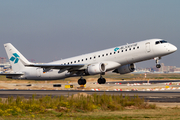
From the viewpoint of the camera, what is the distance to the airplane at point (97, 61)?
130ft

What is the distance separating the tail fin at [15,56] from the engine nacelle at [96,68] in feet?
48.8

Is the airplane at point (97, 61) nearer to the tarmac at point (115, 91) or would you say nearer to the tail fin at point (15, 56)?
the tail fin at point (15, 56)

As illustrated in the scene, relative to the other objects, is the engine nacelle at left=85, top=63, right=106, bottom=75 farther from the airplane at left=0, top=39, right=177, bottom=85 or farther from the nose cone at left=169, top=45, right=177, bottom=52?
the nose cone at left=169, top=45, right=177, bottom=52

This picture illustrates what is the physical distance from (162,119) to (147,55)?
25869mm

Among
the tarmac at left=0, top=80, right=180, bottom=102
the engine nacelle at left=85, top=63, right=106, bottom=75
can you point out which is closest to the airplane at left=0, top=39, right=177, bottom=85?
the engine nacelle at left=85, top=63, right=106, bottom=75

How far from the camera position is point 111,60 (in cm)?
4225

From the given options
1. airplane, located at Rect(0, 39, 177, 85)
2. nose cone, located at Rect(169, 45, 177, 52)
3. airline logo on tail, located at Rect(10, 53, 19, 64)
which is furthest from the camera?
airline logo on tail, located at Rect(10, 53, 19, 64)

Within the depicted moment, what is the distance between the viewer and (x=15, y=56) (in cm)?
5250

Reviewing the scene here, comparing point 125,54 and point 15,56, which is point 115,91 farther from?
point 15,56

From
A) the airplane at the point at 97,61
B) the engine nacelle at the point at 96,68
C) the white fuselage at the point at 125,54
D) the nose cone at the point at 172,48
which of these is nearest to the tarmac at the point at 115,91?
the engine nacelle at the point at 96,68

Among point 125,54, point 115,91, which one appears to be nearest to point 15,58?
point 125,54

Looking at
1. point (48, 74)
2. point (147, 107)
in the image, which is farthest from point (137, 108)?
point (48, 74)

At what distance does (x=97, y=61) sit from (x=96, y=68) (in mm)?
1958

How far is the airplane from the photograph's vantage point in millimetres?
39594
